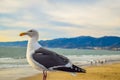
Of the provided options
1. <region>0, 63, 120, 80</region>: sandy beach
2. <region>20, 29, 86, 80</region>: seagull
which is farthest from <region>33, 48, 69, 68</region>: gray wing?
<region>0, 63, 120, 80</region>: sandy beach

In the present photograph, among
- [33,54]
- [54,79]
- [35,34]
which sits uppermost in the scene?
[35,34]

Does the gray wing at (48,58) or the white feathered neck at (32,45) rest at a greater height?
the white feathered neck at (32,45)

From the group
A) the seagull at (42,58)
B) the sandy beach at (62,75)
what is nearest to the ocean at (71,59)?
the sandy beach at (62,75)

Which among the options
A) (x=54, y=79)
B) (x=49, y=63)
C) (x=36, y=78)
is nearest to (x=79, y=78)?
(x=54, y=79)

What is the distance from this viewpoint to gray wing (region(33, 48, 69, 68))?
2578 mm

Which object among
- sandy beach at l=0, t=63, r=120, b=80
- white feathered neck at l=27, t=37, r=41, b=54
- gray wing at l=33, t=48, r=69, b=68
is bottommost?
sandy beach at l=0, t=63, r=120, b=80

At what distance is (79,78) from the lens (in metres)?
5.68

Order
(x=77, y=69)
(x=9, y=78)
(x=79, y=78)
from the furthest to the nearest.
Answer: (x=9, y=78) < (x=79, y=78) < (x=77, y=69)

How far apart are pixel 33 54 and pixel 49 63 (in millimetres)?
153

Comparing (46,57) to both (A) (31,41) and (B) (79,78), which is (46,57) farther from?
(B) (79,78)

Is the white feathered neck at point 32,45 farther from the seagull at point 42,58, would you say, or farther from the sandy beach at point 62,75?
the sandy beach at point 62,75

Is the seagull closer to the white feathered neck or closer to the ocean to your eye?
the white feathered neck

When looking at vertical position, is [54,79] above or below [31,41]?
below

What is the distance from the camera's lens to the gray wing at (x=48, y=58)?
2578 mm
